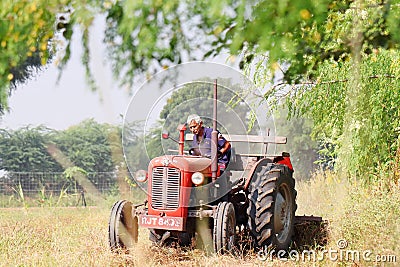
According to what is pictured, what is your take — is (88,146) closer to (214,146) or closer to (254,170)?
(254,170)

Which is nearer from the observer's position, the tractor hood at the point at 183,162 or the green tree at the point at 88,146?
the tractor hood at the point at 183,162

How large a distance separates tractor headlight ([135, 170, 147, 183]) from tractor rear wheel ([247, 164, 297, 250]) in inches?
40.0

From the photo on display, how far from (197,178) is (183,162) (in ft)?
0.68

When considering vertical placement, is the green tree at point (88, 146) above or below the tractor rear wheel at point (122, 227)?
above

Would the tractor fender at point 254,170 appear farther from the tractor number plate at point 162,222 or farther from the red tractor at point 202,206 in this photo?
the tractor number plate at point 162,222

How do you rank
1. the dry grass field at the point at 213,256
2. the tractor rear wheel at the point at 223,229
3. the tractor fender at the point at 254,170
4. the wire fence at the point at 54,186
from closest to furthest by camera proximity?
the tractor rear wheel at the point at 223,229
the dry grass field at the point at 213,256
the tractor fender at the point at 254,170
the wire fence at the point at 54,186

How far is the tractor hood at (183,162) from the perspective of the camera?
20.9 feet

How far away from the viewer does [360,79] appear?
877 centimetres

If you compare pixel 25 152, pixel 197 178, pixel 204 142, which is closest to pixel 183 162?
pixel 197 178

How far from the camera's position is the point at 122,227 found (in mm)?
6383

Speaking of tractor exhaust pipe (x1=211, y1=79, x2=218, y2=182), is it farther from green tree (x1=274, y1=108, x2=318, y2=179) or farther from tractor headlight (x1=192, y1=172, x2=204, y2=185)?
green tree (x1=274, y1=108, x2=318, y2=179)

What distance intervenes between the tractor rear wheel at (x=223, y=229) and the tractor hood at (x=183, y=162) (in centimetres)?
48

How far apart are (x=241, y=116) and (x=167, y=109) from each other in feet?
2.46

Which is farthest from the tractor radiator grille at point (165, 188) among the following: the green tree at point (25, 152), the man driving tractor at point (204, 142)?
the green tree at point (25, 152)
